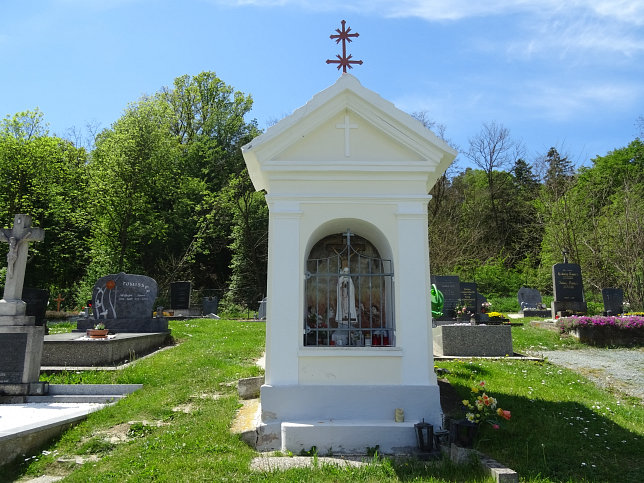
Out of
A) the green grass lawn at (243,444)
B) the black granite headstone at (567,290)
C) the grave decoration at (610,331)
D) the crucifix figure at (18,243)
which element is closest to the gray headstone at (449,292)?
the grave decoration at (610,331)

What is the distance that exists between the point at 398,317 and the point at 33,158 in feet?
90.6

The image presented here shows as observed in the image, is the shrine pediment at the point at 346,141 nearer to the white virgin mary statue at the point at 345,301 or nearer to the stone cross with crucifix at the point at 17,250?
the white virgin mary statue at the point at 345,301

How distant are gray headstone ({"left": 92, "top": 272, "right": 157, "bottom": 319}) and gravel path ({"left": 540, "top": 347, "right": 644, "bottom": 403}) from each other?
35.9 feet

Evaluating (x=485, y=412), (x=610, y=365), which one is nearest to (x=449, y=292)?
(x=610, y=365)

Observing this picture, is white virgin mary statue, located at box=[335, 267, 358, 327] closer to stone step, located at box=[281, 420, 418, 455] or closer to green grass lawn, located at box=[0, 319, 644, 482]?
stone step, located at box=[281, 420, 418, 455]

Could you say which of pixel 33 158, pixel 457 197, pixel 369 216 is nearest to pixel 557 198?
pixel 457 197

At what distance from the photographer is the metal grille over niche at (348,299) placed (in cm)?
674

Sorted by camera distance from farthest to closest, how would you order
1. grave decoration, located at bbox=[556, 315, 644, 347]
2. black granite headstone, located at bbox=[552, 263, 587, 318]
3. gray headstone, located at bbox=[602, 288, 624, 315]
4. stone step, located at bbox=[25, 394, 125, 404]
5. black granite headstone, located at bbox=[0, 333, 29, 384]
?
gray headstone, located at bbox=[602, 288, 624, 315], black granite headstone, located at bbox=[552, 263, 587, 318], grave decoration, located at bbox=[556, 315, 644, 347], black granite headstone, located at bbox=[0, 333, 29, 384], stone step, located at bbox=[25, 394, 125, 404]

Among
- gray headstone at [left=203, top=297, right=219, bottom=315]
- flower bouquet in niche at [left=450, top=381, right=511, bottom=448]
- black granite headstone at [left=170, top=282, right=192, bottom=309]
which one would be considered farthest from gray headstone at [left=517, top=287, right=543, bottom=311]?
flower bouquet in niche at [left=450, top=381, right=511, bottom=448]

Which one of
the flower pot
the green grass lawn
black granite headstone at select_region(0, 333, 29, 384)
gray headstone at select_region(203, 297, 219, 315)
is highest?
gray headstone at select_region(203, 297, 219, 315)

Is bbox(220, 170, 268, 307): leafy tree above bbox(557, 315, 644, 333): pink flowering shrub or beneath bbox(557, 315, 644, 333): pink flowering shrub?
above

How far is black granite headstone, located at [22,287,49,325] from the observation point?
1365cm

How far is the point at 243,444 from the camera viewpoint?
5.58 meters

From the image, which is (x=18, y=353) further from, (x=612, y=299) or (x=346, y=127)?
(x=612, y=299)
